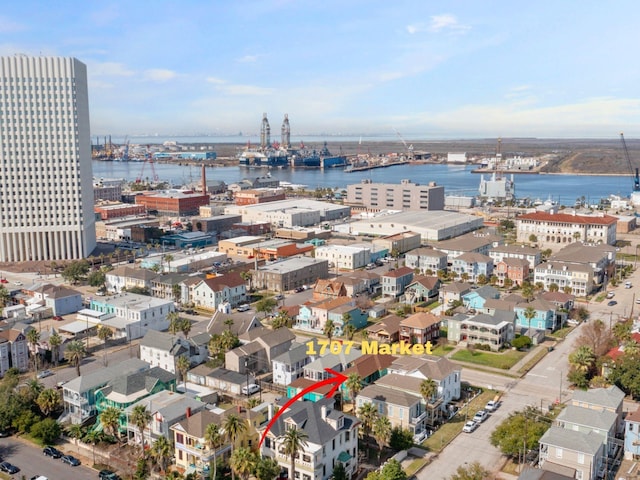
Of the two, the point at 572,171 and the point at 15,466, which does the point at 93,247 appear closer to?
the point at 15,466

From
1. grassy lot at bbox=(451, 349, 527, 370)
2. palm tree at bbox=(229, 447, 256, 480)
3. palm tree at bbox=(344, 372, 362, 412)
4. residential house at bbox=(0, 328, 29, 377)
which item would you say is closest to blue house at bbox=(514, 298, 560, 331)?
grassy lot at bbox=(451, 349, 527, 370)

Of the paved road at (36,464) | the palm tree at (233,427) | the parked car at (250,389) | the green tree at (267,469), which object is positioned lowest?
the paved road at (36,464)

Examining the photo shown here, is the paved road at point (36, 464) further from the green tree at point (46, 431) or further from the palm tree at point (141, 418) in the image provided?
the palm tree at point (141, 418)

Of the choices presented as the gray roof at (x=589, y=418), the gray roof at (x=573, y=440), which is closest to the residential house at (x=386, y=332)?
the gray roof at (x=589, y=418)

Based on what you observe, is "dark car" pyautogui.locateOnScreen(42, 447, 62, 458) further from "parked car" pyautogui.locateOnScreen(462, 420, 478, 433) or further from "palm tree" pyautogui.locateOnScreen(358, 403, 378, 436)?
"parked car" pyautogui.locateOnScreen(462, 420, 478, 433)

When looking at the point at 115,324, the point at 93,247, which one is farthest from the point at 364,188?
the point at 115,324

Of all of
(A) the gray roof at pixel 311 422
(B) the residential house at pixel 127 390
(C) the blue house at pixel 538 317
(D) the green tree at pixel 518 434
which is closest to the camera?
(A) the gray roof at pixel 311 422

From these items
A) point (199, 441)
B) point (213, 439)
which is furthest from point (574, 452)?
point (199, 441)
